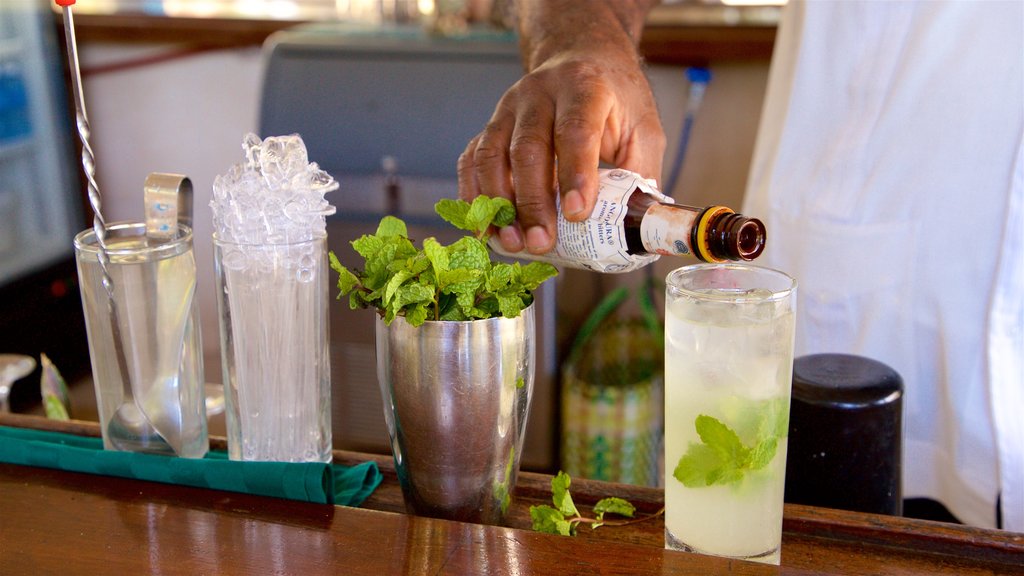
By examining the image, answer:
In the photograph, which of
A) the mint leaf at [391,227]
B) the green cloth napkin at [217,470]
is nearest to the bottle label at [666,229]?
the mint leaf at [391,227]

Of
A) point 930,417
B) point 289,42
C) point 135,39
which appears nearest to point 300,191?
point 930,417

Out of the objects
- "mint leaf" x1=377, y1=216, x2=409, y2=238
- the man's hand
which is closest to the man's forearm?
Answer: the man's hand

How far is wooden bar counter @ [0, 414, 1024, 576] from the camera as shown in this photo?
819 millimetres

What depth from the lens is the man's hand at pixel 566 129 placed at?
40.7 inches

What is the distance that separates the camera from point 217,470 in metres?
0.97

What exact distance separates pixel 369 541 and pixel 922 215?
99 cm

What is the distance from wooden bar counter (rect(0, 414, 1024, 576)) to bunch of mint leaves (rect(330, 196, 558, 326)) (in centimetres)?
19

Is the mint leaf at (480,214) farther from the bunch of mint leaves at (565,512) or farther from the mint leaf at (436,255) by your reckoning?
the bunch of mint leaves at (565,512)

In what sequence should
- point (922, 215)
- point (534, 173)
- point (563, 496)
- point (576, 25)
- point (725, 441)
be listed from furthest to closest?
point (922, 215), point (576, 25), point (534, 173), point (563, 496), point (725, 441)

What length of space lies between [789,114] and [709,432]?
0.93 meters

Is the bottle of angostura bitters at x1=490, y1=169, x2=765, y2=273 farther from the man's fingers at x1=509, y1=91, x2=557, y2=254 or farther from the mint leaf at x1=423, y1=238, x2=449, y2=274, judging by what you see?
the mint leaf at x1=423, y1=238, x2=449, y2=274

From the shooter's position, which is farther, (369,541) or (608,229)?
(608,229)

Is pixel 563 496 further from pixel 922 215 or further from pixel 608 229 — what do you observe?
pixel 922 215

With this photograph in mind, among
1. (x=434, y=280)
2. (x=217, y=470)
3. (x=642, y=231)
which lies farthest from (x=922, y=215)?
(x=217, y=470)
